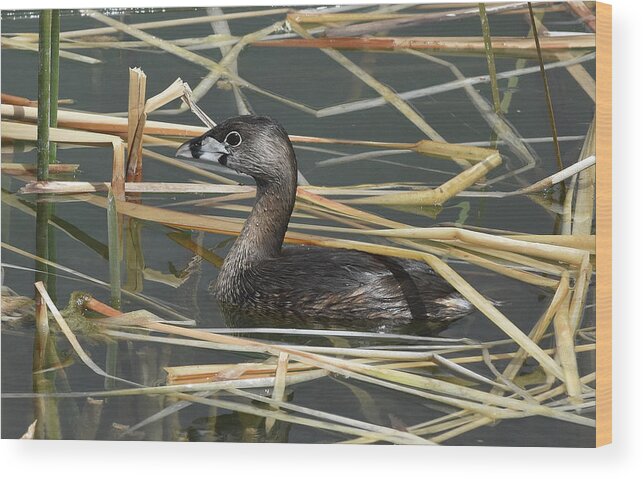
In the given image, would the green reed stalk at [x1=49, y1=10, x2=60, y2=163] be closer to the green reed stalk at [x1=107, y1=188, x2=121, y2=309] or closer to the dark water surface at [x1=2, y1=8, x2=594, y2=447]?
the dark water surface at [x1=2, y1=8, x2=594, y2=447]

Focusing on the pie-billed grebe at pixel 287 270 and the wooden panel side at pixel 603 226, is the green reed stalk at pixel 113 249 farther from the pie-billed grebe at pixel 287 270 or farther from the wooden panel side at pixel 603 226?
the wooden panel side at pixel 603 226

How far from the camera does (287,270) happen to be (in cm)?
292

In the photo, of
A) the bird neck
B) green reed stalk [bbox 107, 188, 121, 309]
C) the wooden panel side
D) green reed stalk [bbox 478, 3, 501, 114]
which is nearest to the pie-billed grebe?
the bird neck

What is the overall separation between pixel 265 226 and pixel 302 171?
0.59 feet

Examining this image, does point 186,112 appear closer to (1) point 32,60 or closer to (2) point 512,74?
(1) point 32,60

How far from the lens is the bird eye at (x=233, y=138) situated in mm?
2928

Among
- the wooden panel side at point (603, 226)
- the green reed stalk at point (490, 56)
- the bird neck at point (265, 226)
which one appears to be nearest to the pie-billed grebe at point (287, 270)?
the bird neck at point (265, 226)

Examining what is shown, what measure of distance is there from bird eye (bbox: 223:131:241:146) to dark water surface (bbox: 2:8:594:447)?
0.06 m

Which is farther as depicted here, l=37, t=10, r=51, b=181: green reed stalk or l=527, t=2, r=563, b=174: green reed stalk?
l=37, t=10, r=51, b=181: green reed stalk

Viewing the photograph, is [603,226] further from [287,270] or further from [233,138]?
[233,138]

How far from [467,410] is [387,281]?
1.29 ft

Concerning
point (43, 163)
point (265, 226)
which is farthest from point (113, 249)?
point (265, 226)

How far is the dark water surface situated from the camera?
283 centimetres

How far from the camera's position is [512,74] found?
286cm
